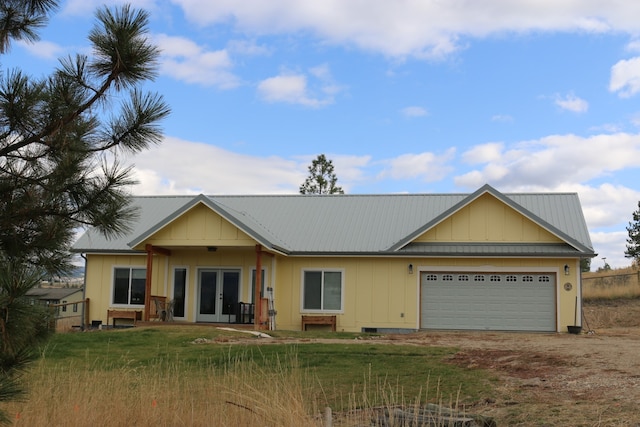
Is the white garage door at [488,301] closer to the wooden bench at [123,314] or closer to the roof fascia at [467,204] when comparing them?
the roof fascia at [467,204]

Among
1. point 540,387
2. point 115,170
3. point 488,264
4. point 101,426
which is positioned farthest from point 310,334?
point 115,170

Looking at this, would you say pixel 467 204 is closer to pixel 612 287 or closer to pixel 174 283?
pixel 174 283

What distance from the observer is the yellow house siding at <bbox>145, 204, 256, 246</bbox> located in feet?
71.1

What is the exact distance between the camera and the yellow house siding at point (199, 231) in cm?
2167

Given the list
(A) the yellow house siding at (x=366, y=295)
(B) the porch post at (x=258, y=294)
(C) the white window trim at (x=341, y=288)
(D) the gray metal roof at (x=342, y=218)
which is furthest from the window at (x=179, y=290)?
(C) the white window trim at (x=341, y=288)

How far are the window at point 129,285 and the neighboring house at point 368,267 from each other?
0.11ft

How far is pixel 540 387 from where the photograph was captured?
9930 millimetres

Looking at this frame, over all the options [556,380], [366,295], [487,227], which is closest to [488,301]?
[487,227]

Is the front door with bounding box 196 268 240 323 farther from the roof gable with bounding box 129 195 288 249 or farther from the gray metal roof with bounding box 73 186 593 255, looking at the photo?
the roof gable with bounding box 129 195 288 249

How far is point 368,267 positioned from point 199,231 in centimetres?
538

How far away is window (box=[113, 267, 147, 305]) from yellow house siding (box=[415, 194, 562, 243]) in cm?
908

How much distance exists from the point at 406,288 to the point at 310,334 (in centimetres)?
465

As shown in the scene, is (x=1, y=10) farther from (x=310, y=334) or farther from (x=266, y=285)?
(x=266, y=285)

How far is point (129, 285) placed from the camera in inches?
949
